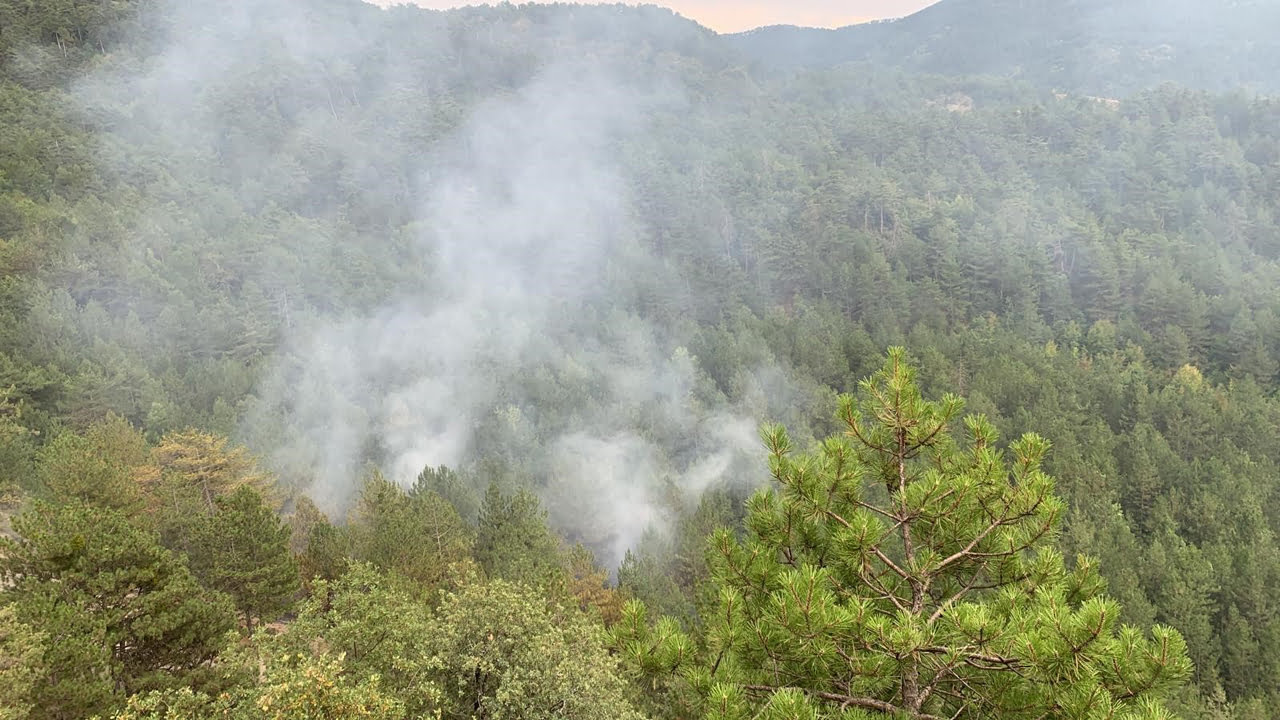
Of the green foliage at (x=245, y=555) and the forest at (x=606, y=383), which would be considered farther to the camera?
the green foliage at (x=245, y=555)

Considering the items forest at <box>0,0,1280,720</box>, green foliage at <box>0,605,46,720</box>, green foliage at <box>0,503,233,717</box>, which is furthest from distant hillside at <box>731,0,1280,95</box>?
green foliage at <box>0,605,46,720</box>

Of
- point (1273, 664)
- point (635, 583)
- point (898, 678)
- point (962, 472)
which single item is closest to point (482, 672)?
point (898, 678)

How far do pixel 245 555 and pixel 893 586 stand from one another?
19.9 metres

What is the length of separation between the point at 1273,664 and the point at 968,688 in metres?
38.3

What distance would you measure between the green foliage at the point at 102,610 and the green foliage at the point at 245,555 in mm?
5241

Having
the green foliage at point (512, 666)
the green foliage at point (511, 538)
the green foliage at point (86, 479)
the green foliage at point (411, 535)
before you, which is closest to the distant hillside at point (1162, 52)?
the green foliage at point (511, 538)

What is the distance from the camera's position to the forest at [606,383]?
657 centimetres

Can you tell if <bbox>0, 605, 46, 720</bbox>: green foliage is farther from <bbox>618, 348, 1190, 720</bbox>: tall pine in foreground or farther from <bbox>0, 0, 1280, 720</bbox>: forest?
<bbox>618, 348, 1190, 720</bbox>: tall pine in foreground

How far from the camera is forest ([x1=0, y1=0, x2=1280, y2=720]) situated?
21.6 feet

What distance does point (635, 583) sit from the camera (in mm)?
31469

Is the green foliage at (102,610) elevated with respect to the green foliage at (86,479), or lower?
elevated

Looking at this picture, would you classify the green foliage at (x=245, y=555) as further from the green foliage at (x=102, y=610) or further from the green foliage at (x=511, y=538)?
the green foliage at (x=511, y=538)

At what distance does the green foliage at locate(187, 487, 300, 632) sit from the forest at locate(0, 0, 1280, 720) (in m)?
0.14

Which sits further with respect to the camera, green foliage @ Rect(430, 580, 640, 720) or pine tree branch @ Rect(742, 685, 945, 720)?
green foliage @ Rect(430, 580, 640, 720)
